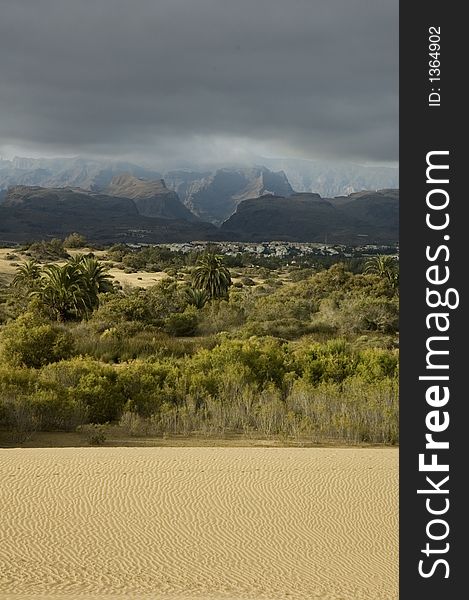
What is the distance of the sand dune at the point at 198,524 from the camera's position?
6.48m

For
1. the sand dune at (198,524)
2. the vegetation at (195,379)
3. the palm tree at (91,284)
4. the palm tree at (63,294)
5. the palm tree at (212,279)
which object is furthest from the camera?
the palm tree at (212,279)

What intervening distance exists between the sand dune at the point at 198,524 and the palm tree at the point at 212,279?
92.2ft

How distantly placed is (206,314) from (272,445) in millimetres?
19089

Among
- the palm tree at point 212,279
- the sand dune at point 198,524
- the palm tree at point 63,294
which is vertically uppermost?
the palm tree at point 212,279

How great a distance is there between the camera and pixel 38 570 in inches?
262

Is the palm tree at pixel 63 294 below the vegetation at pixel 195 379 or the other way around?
the other way around

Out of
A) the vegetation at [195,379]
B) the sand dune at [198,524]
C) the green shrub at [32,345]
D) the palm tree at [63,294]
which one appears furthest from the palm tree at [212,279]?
the sand dune at [198,524]

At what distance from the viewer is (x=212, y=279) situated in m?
39.6

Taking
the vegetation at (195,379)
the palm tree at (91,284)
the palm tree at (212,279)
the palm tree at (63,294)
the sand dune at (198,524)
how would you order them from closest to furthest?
1. the sand dune at (198,524)
2. the vegetation at (195,379)
3. the palm tree at (63,294)
4. the palm tree at (91,284)
5. the palm tree at (212,279)

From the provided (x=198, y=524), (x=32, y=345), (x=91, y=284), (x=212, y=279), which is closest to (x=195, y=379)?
(x=32, y=345)

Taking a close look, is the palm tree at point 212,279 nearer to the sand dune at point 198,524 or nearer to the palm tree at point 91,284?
the palm tree at point 91,284

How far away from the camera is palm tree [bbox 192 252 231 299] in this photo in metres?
39.3

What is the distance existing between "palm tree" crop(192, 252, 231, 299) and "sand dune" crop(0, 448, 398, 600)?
28.1 metres

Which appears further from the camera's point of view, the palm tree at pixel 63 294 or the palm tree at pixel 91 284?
the palm tree at pixel 91 284
